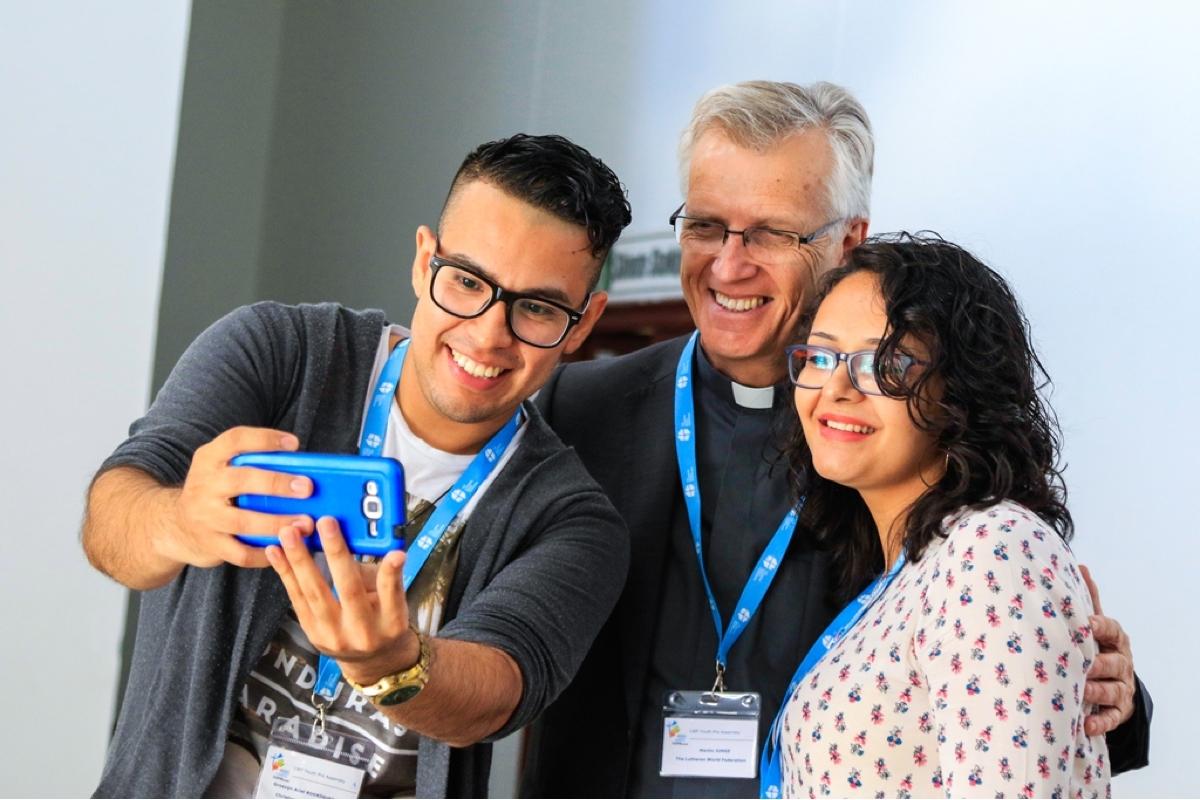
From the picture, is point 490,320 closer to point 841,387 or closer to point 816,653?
point 841,387

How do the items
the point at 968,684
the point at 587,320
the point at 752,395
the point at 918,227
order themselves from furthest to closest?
the point at 918,227 < the point at 752,395 < the point at 587,320 < the point at 968,684

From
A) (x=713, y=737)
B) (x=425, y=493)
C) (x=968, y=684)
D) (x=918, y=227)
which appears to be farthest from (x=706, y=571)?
(x=918, y=227)

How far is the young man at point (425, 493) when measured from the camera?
2113 millimetres

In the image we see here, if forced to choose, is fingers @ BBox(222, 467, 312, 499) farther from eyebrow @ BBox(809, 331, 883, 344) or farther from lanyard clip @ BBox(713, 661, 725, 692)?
lanyard clip @ BBox(713, 661, 725, 692)

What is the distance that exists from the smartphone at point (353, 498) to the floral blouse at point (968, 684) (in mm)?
759

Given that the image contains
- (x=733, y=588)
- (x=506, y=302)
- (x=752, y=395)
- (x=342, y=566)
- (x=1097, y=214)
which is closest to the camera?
(x=342, y=566)

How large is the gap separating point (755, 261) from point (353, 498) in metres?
1.36

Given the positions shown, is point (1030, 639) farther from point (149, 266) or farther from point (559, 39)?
point (559, 39)

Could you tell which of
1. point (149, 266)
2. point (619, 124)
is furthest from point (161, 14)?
point (619, 124)

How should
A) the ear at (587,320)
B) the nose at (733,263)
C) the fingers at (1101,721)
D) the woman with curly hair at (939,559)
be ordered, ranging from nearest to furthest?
1. the woman with curly hair at (939,559)
2. the fingers at (1101,721)
3. the ear at (587,320)
4. the nose at (733,263)

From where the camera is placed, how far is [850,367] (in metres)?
2.10

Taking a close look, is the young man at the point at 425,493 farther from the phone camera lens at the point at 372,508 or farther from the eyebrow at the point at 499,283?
the phone camera lens at the point at 372,508

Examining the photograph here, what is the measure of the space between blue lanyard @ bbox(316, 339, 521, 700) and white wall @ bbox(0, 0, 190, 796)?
1528 mm

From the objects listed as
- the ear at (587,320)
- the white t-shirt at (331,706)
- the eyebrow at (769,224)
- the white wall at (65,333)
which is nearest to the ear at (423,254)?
the ear at (587,320)
